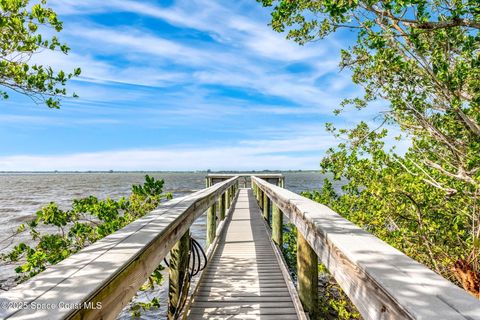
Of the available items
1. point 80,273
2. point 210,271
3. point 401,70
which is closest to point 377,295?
point 80,273

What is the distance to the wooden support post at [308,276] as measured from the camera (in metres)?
3.08

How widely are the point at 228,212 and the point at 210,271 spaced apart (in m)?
6.95

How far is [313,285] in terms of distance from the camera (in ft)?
10.3

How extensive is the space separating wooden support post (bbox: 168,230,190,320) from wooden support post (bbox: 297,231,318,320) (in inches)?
47.0

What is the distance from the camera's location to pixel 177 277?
9.70 ft

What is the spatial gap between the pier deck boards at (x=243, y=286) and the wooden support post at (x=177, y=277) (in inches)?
17.0

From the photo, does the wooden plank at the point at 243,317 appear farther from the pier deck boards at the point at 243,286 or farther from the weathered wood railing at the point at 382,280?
the weathered wood railing at the point at 382,280

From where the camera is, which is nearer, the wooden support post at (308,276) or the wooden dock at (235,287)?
the wooden dock at (235,287)

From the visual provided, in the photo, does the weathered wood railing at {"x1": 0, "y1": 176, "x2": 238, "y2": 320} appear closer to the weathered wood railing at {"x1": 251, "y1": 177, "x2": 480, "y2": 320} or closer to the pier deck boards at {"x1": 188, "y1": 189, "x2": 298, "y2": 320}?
the weathered wood railing at {"x1": 251, "y1": 177, "x2": 480, "y2": 320}

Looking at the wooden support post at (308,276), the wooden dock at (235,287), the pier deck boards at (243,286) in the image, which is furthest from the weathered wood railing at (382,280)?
the pier deck boards at (243,286)

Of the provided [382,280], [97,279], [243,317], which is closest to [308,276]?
[243,317]

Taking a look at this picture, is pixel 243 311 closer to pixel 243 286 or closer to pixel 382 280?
pixel 243 286

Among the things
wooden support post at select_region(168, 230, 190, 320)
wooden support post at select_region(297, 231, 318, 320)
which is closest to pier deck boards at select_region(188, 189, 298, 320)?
wooden support post at select_region(297, 231, 318, 320)

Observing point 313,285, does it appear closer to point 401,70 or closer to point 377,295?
point 377,295
